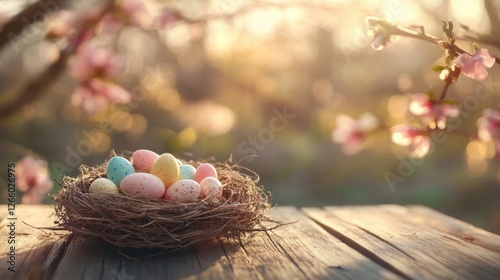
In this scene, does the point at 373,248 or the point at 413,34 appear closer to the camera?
the point at 413,34

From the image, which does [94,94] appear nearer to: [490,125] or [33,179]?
[33,179]

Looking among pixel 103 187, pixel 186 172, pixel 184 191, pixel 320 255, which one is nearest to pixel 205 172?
pixel 186 172

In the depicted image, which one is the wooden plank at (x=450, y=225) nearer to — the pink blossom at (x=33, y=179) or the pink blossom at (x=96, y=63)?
the pink blossom at (x=96, y=63)

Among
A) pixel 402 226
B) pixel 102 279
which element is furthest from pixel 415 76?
pixel 102 279

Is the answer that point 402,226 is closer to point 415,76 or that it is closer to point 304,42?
point 415,76

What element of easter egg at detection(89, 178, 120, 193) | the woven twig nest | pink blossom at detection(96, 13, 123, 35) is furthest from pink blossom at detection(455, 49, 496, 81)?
pink blossom at detection(96, 13, 123, 35)

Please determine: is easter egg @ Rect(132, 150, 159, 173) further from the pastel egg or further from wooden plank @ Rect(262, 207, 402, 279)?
wooden plank @ Rect(262, 207, 402, 279)
